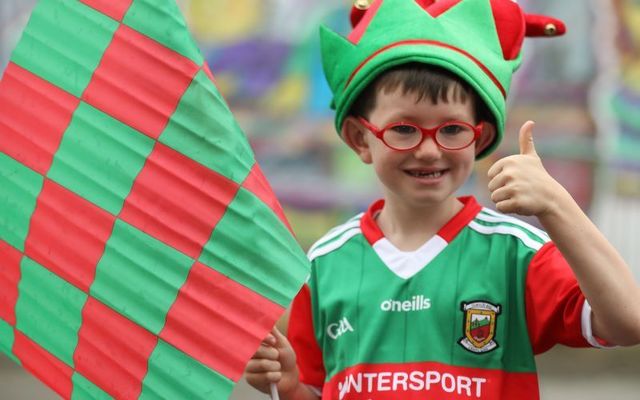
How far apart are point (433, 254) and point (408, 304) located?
0.42 feet

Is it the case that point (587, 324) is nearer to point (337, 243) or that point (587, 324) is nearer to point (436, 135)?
point (436, 135)

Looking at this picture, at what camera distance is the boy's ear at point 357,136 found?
9.93 ft

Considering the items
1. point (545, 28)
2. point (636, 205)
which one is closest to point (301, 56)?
point (636, 205)

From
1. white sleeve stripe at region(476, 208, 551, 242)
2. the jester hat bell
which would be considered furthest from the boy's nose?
white sleeve stripe at region(476, 208, 551, 242)

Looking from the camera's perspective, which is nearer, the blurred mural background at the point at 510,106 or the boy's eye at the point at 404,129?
the boy's eye at the point at 404,129

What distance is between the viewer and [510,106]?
8.23m

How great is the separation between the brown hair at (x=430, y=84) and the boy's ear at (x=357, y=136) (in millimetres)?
143

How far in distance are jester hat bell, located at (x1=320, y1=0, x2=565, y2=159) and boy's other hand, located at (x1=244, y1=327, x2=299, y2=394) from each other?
1.71ft

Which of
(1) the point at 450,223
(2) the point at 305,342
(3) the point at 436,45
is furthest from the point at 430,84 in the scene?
(2) the point at 305,342

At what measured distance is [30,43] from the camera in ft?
9.61

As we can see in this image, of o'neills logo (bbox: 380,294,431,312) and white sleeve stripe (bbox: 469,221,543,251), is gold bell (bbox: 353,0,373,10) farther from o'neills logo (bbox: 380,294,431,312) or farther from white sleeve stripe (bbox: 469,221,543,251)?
o'neills logo (bbox: 380,294,431,312)

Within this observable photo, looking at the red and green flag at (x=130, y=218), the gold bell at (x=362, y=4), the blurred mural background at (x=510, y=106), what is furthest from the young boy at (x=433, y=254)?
the blurred mural background at (x=510, y=106)

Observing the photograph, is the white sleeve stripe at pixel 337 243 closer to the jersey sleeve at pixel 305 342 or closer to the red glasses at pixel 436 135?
the jersey sleeve at pixel 305 342

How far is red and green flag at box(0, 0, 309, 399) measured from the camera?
8.63 feet
